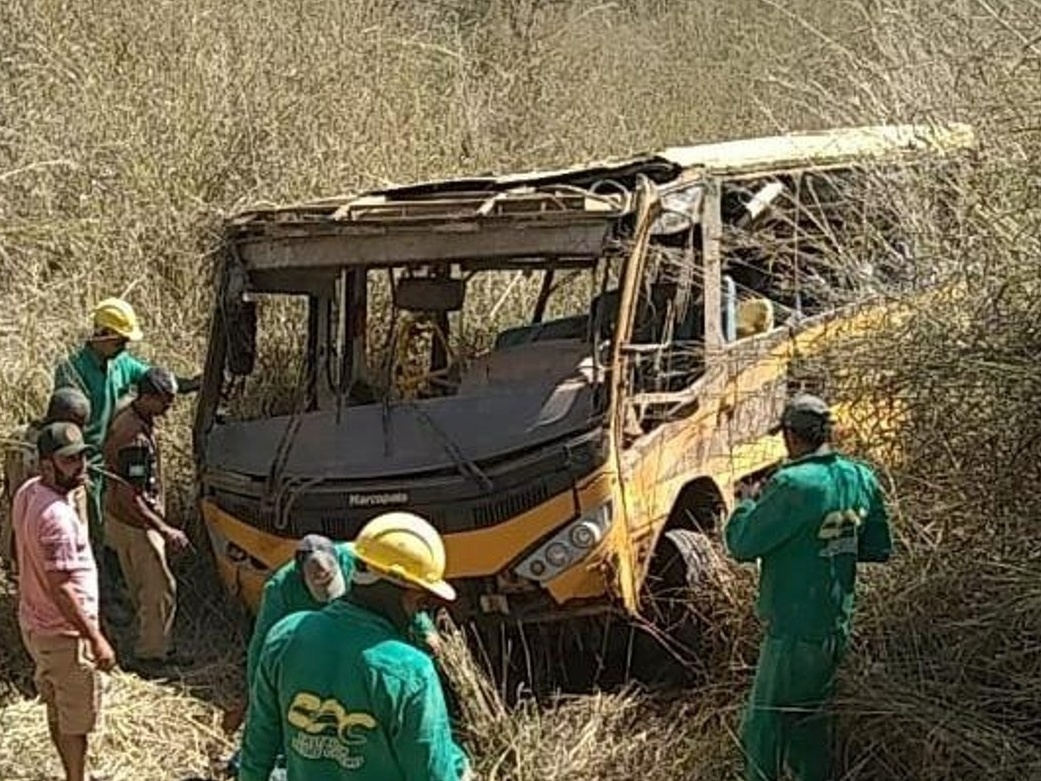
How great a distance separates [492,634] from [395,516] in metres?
2.76

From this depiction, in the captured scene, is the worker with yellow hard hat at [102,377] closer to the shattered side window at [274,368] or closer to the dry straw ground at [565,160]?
the shattered side window at [274,368]

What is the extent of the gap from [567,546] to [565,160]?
9.63m

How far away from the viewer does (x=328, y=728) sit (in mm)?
4402

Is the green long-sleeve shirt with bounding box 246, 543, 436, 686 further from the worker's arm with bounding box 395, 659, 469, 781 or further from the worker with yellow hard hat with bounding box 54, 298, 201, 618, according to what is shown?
the worker with yellow hard hat with bounding box 54, 298, 201, 618

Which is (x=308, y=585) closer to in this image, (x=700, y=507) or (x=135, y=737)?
(x=135, y=737)

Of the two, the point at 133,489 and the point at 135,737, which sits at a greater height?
the point at 133,489

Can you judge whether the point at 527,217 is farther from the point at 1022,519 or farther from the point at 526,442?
the point at 1022,519

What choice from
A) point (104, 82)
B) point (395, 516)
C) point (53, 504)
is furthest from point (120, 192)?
point (395, 516)

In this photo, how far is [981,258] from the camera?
22.0 feet

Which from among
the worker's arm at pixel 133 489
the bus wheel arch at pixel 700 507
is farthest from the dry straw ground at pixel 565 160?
the worker's arm at pixel 133 489

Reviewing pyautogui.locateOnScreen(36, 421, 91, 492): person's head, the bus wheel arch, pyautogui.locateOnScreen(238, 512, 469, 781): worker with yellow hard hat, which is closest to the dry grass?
pyautogui.locateOnScreen(36, 421, 91, 492): person's head

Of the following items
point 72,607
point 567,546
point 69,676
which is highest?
point 567,546

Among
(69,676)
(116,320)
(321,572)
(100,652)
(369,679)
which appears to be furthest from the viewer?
(116,320)

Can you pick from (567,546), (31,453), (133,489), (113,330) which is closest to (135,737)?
(133,489)
